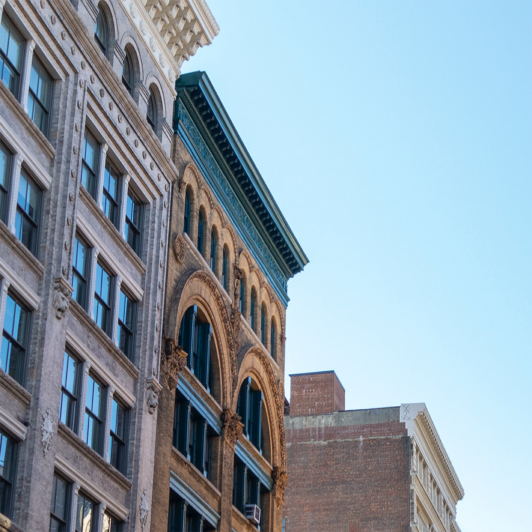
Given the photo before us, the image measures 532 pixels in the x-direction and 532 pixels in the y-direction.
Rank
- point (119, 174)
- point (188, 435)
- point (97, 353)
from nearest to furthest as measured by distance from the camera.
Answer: point (97, 353) < point (119, 174) < point (188, 435)

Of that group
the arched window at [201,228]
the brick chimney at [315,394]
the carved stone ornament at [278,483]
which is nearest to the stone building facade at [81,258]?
the arched window at [201,228]

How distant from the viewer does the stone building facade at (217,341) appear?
3669 cm

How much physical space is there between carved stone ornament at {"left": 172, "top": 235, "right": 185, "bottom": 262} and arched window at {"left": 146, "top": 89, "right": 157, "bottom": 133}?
365 centimetres

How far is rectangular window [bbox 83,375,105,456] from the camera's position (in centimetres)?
3012

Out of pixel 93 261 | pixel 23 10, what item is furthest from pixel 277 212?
pixel 23 10

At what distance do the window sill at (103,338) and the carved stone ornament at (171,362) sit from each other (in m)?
2.22

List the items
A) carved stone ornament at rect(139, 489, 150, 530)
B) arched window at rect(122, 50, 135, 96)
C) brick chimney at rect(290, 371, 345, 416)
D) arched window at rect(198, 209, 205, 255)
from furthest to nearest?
brick chimney at rect(290, 371, 345, 416), arched window at rect(198, 209, 205, 255), arched window at rect(122, 50, 135, 96), carved stone ornament at rect(139, 489, 150, 530)

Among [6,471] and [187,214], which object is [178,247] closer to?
[187,214]

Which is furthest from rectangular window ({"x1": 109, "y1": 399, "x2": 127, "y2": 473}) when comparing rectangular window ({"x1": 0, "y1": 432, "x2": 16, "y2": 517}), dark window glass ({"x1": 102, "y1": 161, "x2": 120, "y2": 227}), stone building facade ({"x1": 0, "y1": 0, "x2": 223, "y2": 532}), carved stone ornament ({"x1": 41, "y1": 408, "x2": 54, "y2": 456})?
rectangular window ({"x1": 0, "y1": 432, "x2": 16, "y2": 517})

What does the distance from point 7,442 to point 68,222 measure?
631cm

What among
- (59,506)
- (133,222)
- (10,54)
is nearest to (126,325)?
(133,222)

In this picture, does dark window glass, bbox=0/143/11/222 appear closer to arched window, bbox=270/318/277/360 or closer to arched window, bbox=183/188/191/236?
arched window, bbox=183/188/191/236

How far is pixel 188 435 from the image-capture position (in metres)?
37.8

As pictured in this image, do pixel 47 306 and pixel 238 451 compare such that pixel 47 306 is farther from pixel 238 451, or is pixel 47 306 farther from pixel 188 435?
pixel 238 451
